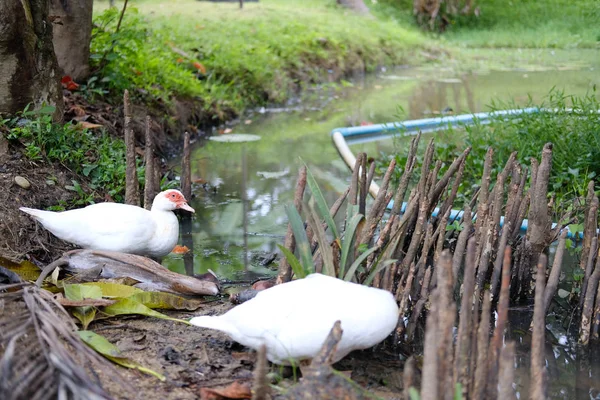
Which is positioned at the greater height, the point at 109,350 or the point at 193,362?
the point at 109,350

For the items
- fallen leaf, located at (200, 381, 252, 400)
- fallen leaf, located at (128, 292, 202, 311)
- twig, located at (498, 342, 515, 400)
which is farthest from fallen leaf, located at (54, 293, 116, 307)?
twig, located at (498, 342, 515, 400)

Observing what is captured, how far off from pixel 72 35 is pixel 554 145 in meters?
3.91

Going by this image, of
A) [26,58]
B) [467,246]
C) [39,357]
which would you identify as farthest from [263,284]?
[26,58]

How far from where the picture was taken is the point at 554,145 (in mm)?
5074

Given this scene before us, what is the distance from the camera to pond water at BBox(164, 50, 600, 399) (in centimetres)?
336

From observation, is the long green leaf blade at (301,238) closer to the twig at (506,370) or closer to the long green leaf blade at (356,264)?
the long green leaf blade at (356,264)

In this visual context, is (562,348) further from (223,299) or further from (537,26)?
(537,26)

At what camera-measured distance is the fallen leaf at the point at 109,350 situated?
2596 millimetres

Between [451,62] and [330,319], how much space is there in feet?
43.1

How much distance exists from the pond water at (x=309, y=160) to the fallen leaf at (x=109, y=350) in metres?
1.29

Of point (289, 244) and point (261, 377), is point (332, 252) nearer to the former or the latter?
point (289, 244)

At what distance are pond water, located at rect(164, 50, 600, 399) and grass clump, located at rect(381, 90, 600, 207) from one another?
2.96 ft

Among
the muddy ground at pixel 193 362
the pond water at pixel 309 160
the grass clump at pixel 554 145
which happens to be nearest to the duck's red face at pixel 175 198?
the pond water at pixel 309 160

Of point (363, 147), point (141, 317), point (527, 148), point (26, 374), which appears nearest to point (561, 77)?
point (363, 147)
